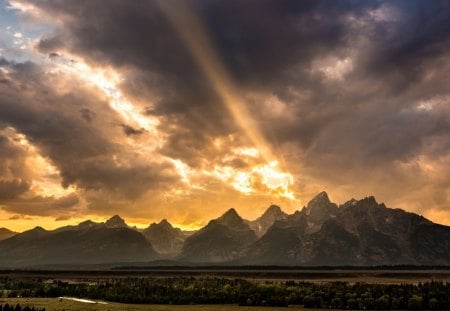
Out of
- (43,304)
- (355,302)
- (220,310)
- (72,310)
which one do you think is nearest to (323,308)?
(355,302)

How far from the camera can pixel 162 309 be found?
18300cm

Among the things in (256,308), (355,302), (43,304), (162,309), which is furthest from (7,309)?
(355,302)

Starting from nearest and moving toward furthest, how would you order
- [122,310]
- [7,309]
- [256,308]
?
[7,309] → [122,310] → [256,308]

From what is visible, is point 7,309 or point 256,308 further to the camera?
point 256,308

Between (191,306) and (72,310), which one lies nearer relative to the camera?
(72,310)

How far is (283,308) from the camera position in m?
192

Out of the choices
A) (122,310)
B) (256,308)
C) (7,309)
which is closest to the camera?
(7,309)

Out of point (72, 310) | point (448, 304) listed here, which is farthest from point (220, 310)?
point (448, 304)

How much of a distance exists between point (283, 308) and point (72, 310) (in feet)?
262

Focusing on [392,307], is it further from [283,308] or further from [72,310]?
[72,310]

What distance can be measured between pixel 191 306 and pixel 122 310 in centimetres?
3194

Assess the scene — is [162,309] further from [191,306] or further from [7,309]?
[7,309]

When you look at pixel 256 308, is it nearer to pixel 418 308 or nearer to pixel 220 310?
pixel 220 310

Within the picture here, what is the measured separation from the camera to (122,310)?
174 metres
